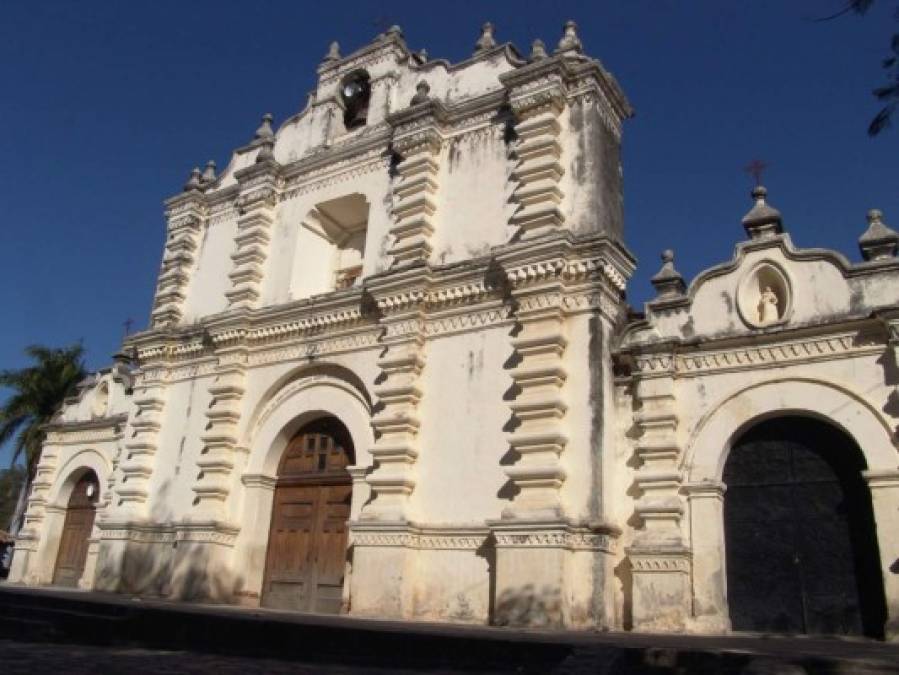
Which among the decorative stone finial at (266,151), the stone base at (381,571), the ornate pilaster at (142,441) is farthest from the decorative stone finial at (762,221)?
the ornate pilaster at (142,441)

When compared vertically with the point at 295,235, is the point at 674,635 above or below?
below

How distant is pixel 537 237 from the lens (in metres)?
12.1

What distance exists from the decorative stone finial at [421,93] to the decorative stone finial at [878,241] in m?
7.90

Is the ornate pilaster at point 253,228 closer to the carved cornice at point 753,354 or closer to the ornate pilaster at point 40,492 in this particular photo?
the carved cornice at point 753,354

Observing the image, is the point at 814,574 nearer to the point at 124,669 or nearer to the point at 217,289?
the point at 124,669

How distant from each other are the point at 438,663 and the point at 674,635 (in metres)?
4.03

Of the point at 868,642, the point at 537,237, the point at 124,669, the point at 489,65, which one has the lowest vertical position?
the point at 124,669

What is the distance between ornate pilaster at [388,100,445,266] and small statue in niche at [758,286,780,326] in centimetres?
556

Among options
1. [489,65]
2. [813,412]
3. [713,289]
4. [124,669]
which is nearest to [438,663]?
[124,669]

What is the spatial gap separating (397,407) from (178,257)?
8.38 m

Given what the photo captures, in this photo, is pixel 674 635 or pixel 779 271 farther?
pixel 779 271

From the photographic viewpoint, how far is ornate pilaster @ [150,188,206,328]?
1820cm

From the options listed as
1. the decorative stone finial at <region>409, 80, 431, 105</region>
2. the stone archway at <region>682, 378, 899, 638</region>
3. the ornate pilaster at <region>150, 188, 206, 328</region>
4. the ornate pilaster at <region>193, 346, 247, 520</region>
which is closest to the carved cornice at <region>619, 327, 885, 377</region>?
the stone archway at <region>682, 378, 899, 638</region>

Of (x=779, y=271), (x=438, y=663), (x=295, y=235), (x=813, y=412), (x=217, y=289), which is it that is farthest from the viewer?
(x=217, y=289)
